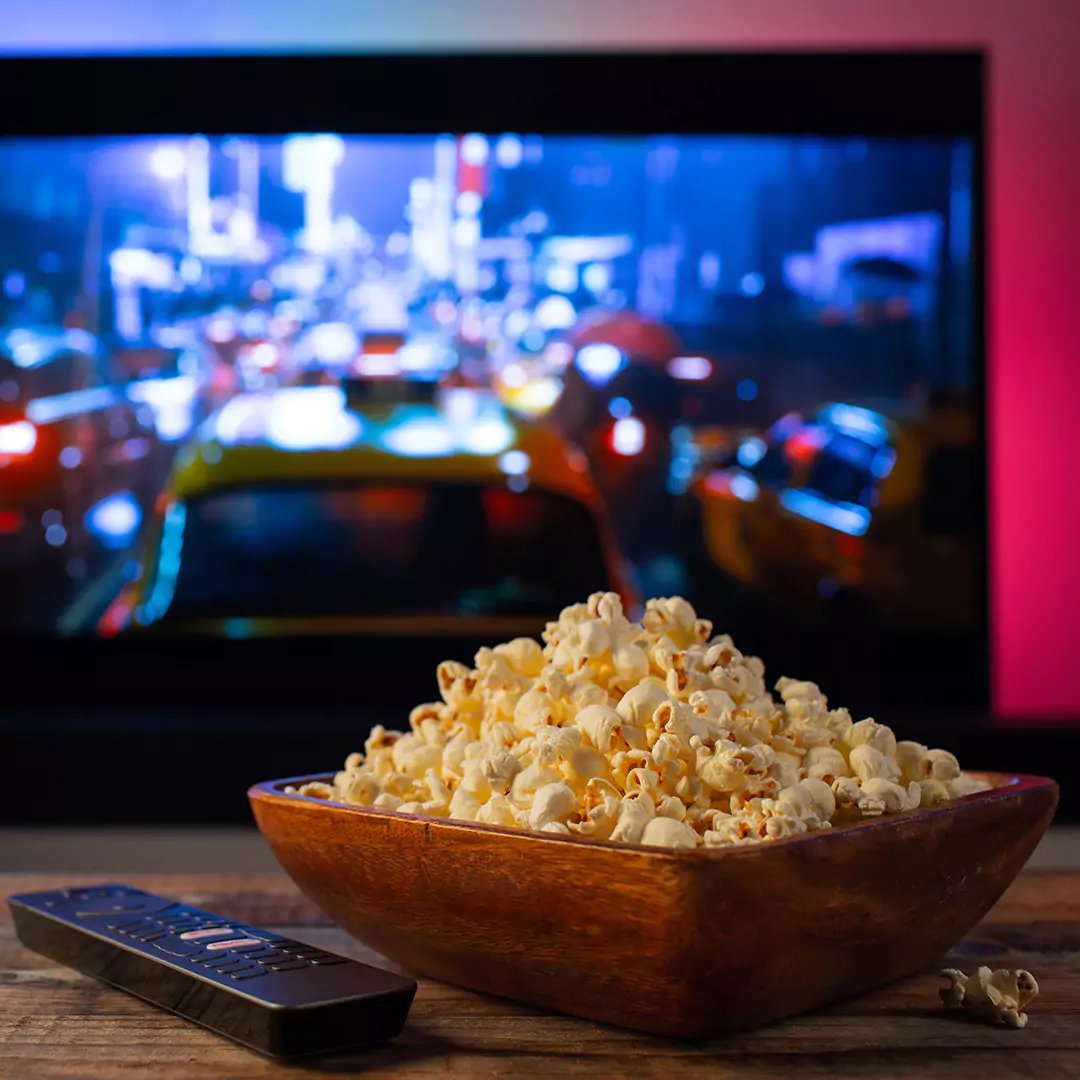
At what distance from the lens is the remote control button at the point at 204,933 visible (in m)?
0.77

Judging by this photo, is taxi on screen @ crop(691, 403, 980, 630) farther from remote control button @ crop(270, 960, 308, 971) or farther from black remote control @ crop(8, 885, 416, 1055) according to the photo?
remote control button @ crop(270, 960, 308, 971)

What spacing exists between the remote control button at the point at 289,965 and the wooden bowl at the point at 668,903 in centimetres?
6

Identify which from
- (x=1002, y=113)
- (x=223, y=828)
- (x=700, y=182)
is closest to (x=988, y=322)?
(x=1002, y=113)

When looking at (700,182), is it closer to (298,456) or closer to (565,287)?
(565,287)

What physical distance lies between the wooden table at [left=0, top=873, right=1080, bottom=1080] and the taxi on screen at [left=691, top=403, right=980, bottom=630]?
7.37 feet

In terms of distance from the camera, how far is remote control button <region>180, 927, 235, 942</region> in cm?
77

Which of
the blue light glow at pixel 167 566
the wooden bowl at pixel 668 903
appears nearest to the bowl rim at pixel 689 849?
the wooden bowl at pixel 668 903

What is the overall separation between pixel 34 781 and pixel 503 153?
4.82 ft

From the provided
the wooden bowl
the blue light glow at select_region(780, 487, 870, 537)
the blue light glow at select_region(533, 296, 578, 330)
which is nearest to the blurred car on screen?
the blue light glow at select_region(533, 296, 578, 330)

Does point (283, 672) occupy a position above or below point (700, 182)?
below

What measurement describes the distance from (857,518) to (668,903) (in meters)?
2.51

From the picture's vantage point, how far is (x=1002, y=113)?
318 cm

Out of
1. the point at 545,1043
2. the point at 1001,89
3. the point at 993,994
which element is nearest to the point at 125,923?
the point at 545,1043

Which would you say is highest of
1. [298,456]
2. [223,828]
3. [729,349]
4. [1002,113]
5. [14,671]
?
[1002,113]
